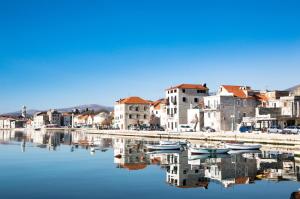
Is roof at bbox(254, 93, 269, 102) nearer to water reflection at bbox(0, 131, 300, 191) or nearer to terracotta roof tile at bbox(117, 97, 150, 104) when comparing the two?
water reflection at bbox(0, 131, 300, 191)

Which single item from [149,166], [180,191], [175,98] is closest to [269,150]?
[149,166]

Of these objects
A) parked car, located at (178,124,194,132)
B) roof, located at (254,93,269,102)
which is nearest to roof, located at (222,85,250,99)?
roof, located at (254,93,269,102)

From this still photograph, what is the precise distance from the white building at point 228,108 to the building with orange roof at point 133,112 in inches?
1608

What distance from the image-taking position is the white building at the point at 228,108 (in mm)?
97812

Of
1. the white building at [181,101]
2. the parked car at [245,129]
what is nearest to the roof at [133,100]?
the white building at [181,101]

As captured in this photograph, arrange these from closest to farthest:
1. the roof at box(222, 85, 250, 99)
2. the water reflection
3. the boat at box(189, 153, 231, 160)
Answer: the water reflection, the boat at box(189, 153, 231, 160), the roof at box(222, 85, 250, 99)

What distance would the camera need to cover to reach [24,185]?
35.8 metres

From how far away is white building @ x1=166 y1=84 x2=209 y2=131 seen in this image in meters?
112

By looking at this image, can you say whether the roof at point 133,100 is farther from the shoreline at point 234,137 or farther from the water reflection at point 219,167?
the water reflection at point 219,167

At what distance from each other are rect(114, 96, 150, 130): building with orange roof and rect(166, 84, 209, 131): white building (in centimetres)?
2548

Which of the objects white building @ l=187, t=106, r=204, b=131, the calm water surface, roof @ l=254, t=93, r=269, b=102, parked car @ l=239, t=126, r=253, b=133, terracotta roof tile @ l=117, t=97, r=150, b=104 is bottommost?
the calm water surface

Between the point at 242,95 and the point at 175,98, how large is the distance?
62.3ft

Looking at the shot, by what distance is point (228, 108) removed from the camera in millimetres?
98188

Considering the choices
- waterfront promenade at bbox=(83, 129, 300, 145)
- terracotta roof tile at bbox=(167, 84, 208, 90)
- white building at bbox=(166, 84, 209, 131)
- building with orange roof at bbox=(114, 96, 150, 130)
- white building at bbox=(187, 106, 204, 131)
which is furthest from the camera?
building with orange roof at bbox=(114, 96, 150, 130)
